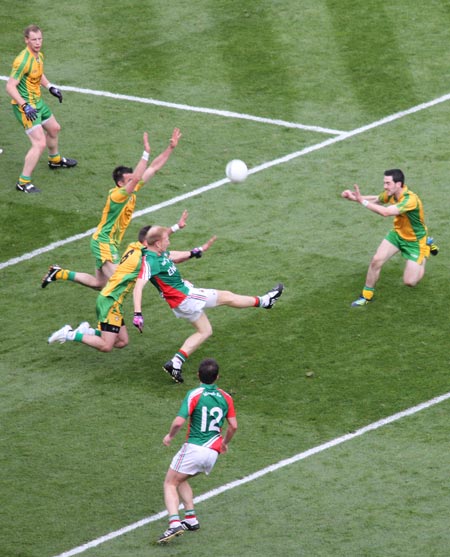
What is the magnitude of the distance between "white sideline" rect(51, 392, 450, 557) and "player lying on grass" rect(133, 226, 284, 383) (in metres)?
2.21

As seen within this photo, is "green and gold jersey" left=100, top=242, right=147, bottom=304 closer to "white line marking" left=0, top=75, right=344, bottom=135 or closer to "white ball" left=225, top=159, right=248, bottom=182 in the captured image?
"white ball" left=225, top=159, right=248, bottom=182

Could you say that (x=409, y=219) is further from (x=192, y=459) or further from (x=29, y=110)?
(x=29, y=110)

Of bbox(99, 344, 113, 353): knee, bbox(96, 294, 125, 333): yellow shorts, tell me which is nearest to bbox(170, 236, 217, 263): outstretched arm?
bbox(96, 294, 125, 333): yellow shorts

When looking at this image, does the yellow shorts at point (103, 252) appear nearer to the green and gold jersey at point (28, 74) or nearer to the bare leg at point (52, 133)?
the bare leg at point (52, 133)

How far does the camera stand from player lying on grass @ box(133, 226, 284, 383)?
16.8 meters

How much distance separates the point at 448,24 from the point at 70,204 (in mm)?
8897

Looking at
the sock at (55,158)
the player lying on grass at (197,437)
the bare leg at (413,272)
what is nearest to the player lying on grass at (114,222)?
the bare leg at (413,272)

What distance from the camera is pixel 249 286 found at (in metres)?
19.0

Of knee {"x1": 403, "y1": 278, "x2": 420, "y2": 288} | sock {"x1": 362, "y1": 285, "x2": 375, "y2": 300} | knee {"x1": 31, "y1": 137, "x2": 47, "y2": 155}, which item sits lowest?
knee {"x1": 403, "y1": 278, "x2": 420, "y2": 288}

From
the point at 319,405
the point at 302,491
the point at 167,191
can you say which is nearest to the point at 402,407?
the point at 319,405

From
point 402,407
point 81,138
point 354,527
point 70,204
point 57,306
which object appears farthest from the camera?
point 81,138

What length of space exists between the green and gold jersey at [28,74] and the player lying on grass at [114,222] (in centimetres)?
362

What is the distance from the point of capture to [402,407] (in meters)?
16.3

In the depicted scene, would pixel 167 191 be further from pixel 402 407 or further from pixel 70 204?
pixel 402 407
